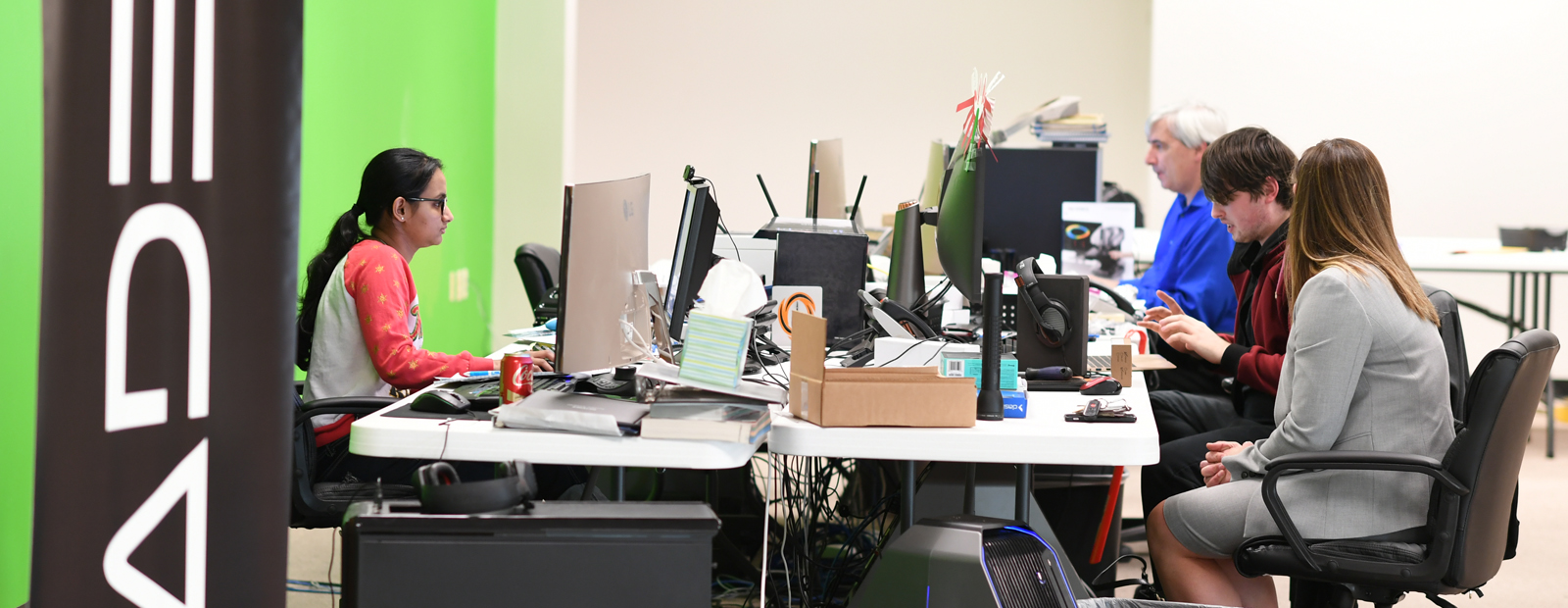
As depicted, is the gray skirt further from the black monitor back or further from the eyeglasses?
the black monitor back

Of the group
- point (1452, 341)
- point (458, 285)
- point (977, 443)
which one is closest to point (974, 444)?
point (977, 443)

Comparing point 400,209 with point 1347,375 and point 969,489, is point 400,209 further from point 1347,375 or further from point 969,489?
point 1347,375

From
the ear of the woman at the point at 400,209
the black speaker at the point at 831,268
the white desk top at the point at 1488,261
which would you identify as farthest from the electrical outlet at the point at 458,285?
the white desk top at the point at 1488,261

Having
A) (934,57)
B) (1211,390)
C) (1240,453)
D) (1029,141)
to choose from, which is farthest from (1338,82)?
(1240,453)

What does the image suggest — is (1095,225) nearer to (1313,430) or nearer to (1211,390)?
(1211,390)

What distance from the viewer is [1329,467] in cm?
172

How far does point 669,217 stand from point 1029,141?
82.6 inches

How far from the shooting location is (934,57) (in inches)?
258

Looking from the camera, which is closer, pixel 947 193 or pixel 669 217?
pixel 947 193

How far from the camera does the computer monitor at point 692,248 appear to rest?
200cm

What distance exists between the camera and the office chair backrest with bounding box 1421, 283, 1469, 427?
82.0 inches

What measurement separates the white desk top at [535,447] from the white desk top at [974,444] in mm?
103

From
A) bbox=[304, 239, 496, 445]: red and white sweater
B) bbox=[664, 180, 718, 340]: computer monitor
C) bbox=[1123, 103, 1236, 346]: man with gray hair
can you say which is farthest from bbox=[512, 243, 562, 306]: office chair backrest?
bbox=[1123, 103, 1236, 346]: man with gray hair

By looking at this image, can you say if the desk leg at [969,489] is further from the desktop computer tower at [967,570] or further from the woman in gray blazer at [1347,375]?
the woman in gray blazer at [1347,375]
